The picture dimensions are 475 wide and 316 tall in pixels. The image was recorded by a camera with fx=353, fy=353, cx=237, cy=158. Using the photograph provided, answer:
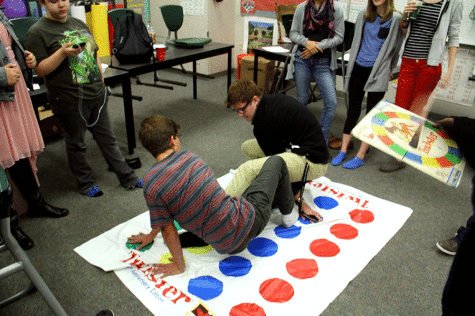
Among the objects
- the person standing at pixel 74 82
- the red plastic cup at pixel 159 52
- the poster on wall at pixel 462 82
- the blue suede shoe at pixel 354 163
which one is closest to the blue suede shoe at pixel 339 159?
the blue suede shoe at pixel 354 163

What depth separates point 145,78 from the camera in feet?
16.1

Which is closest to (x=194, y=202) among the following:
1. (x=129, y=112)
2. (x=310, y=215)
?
(x=310, y=215)

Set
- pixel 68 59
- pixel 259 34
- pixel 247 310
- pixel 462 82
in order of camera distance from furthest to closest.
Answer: pixel 259 34 → pixel 462 82 → pixel 68 59 → pixel 247 310

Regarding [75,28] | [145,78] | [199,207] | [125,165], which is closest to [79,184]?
[125,165]

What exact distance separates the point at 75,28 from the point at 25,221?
3.76 ft

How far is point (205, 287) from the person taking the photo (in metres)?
1.60

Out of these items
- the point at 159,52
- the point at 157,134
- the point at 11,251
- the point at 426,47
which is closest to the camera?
the point at 11,251

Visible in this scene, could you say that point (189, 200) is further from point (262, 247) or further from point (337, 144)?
point (337, 144)

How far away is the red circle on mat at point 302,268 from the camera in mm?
1689

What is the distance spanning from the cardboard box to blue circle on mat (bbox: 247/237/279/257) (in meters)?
2.67

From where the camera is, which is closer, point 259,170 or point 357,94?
point 259,170

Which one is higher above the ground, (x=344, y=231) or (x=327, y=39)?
(x=327, y=39)

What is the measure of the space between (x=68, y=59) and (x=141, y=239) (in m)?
1.06

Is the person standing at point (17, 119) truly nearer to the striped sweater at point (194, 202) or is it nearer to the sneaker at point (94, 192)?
the sneaker at point (94, 192)
